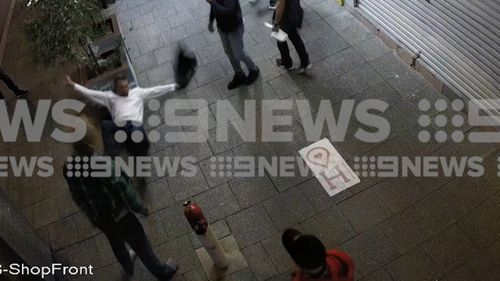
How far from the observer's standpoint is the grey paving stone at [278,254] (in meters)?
5.04

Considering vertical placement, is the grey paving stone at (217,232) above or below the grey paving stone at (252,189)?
below

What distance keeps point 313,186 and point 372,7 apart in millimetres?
3468

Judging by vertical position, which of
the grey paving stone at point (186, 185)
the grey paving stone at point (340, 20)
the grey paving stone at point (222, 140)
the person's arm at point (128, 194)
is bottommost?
the grey paving stone at point (186, 185)

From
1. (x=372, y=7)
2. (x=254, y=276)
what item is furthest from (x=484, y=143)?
(x=254, y=276)

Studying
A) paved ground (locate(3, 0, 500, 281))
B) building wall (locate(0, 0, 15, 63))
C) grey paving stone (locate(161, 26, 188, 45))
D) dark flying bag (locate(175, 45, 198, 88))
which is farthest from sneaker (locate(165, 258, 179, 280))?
building wall (locate(0, 0, 15, 63))

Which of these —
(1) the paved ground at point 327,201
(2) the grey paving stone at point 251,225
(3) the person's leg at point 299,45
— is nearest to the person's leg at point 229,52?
(1) the paved ground at point 327,201

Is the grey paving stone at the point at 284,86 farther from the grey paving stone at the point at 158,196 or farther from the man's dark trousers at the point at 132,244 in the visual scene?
the man's dark trousers at the point at 132,244

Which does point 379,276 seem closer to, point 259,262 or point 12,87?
point 259,262

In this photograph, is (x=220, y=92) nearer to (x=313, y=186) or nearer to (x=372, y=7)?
(x=313, y=186)

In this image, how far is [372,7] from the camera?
24.2 feet

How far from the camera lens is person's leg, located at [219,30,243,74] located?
6.54 metres

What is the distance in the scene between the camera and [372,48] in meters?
7.30

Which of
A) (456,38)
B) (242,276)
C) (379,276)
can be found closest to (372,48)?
(456,38)

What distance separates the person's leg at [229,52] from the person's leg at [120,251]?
3.34 meters
